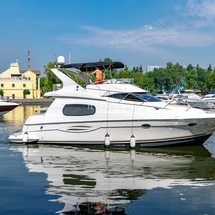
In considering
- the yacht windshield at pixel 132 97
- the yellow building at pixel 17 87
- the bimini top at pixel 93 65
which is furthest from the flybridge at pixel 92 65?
the yellow building at pixel 17 87

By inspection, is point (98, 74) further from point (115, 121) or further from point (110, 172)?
point (110, 172)

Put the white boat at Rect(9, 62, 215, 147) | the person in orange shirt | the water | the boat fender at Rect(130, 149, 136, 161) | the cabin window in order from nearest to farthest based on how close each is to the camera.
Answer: the water < the boat fender at Rect(130, 149, 136, 161) < the white boat at Rect(9, 62, 215, 147) < the cabin window < the person in orange shirt

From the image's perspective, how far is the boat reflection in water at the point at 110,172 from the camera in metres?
9.33

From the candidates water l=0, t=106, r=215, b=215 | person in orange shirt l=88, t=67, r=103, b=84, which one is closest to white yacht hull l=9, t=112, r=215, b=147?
water l=0, t=106, r=215, b=215

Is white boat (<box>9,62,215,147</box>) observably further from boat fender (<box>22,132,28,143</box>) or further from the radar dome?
the radar dome

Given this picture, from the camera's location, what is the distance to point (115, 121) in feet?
55.9

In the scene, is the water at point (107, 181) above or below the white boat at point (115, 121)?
below

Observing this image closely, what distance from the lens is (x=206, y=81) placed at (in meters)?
119

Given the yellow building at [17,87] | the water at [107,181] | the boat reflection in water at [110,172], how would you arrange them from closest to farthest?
1. the water at [107,181]
2. the boat reflection in water at [110,172]
3. the yellow building at [17,87]

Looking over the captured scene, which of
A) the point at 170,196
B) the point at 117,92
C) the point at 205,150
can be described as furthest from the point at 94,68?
the point at 170,196

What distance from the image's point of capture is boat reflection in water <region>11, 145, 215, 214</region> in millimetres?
9328

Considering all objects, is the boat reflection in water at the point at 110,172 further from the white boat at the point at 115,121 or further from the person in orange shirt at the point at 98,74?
the person in orange shirt at the point at 98,74

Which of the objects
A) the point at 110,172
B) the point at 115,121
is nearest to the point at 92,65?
the point at 115,121

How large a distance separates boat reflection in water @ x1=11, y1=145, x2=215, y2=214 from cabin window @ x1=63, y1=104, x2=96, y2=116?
1447 mm
